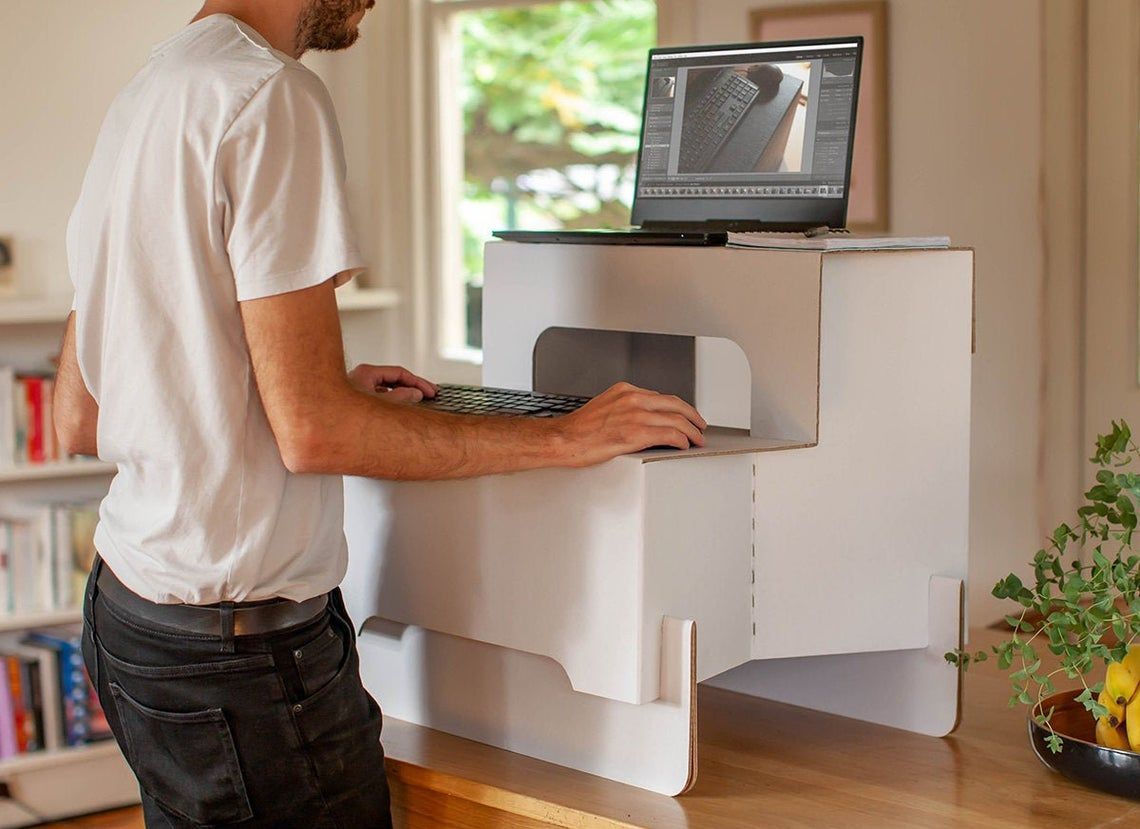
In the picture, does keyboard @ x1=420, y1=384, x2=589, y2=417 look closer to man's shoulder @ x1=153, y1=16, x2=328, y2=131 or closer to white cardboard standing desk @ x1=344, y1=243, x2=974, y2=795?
white cardboard standing desk @ x1=344, y1=243, x2=974, y2=795

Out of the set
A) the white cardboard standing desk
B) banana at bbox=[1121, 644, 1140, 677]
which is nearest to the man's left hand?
the white cardboard standing desk

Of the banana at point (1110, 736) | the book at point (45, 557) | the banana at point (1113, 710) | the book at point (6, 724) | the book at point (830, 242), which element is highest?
the book at point (830, 242)

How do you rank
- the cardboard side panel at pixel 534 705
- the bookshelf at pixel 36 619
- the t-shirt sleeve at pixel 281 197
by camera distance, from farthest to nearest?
the bookshelf at pixel 36 619, the cardboard side panel at pixel 534 705, the t-shirt sleeve at pixel 281 197

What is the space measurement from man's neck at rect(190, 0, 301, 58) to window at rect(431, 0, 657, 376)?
2.45 meters

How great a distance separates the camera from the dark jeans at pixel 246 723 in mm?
1210

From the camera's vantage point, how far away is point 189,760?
1.23 m

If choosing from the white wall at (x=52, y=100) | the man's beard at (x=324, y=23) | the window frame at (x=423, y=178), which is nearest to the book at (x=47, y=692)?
the white wall at (x=52, y=100)

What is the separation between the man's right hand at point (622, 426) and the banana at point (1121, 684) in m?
0.41

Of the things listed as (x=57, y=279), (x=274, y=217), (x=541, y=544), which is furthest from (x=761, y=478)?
(x=57, y=279)

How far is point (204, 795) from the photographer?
124 cm

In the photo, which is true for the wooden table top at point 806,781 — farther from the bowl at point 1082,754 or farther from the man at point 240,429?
the man at point 240,429

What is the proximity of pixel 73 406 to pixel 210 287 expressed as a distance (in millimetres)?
330

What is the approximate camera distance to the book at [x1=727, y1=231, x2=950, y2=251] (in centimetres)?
132

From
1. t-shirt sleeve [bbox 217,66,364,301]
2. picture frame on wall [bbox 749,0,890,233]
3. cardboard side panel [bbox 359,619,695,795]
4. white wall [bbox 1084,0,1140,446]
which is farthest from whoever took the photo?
picture frame on wall [bbox 749,0,890,233]
